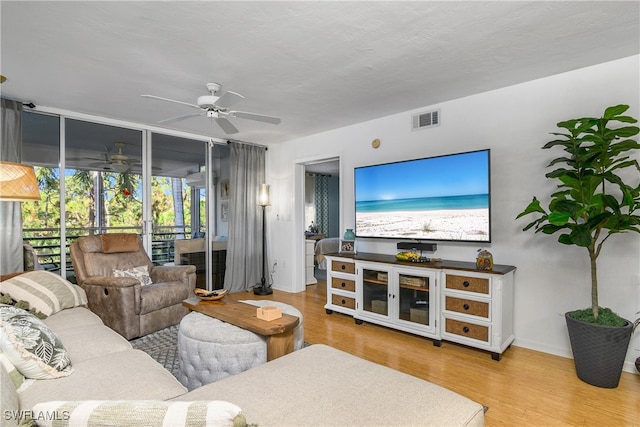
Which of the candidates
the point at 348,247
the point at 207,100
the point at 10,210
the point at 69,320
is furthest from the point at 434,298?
the point at 10,210

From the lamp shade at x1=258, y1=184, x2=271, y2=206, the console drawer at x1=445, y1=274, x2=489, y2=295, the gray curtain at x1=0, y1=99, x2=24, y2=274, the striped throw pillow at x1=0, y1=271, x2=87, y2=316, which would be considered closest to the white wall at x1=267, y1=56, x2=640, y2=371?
the console drawer at x1=445, y1=274, x2=489, y2=295

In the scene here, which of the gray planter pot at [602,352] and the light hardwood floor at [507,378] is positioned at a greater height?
the gray planter pot at [602,352]

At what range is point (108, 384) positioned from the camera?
1.40 metres

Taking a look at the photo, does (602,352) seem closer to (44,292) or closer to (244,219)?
(44,292)

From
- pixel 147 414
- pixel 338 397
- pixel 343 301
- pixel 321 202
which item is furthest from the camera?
pixel 321 202

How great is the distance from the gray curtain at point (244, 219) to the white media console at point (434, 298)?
2.00 m

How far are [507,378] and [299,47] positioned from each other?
2.86 m

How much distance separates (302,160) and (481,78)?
277cm

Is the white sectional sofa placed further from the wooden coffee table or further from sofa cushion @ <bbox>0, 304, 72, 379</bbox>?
the wooden coffee table

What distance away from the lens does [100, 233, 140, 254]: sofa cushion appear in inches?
140

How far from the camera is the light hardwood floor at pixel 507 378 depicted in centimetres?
197

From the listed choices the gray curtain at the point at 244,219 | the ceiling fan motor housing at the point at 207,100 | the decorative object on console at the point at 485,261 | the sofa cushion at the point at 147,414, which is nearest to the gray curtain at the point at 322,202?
the gray curtain at the point at 244,219

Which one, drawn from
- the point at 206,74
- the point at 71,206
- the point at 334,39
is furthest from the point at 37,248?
the point at 334,39

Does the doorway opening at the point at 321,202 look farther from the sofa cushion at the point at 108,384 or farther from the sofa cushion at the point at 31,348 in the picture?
the sofa cushion at the point at 31,348
